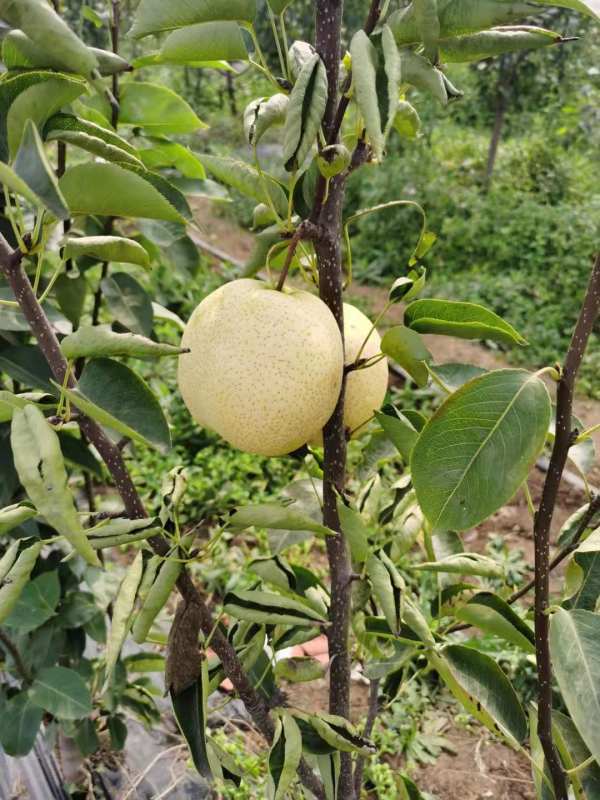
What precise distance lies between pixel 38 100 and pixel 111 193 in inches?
3.6

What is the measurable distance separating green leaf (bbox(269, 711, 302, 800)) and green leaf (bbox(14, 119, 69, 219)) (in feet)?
2.10

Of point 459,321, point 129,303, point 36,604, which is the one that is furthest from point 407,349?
point 36,604

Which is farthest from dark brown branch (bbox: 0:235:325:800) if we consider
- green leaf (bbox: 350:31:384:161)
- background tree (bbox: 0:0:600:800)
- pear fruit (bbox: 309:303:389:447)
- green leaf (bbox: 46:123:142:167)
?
green leaf (bbox: 350:31:384:161)

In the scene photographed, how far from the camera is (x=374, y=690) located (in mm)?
1164

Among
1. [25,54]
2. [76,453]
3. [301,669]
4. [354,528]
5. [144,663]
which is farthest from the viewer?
[144,663]

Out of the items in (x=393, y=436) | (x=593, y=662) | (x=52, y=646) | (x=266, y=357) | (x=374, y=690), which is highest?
(x=266, y=357)

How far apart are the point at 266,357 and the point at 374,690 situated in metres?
0.68

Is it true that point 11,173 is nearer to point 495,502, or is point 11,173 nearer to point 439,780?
point 495,502

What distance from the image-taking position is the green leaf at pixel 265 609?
2.77 feet

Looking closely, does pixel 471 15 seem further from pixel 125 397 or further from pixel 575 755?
pixel 575 755

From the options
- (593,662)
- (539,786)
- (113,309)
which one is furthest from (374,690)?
(113,309)

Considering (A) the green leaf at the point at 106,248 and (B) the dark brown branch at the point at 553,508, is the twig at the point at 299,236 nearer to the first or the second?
(A) the green leaf at the point at 106,248

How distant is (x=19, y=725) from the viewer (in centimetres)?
133

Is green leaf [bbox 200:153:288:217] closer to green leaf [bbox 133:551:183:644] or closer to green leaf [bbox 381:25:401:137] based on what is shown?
green leaf [bbox 381:25:401:137]
